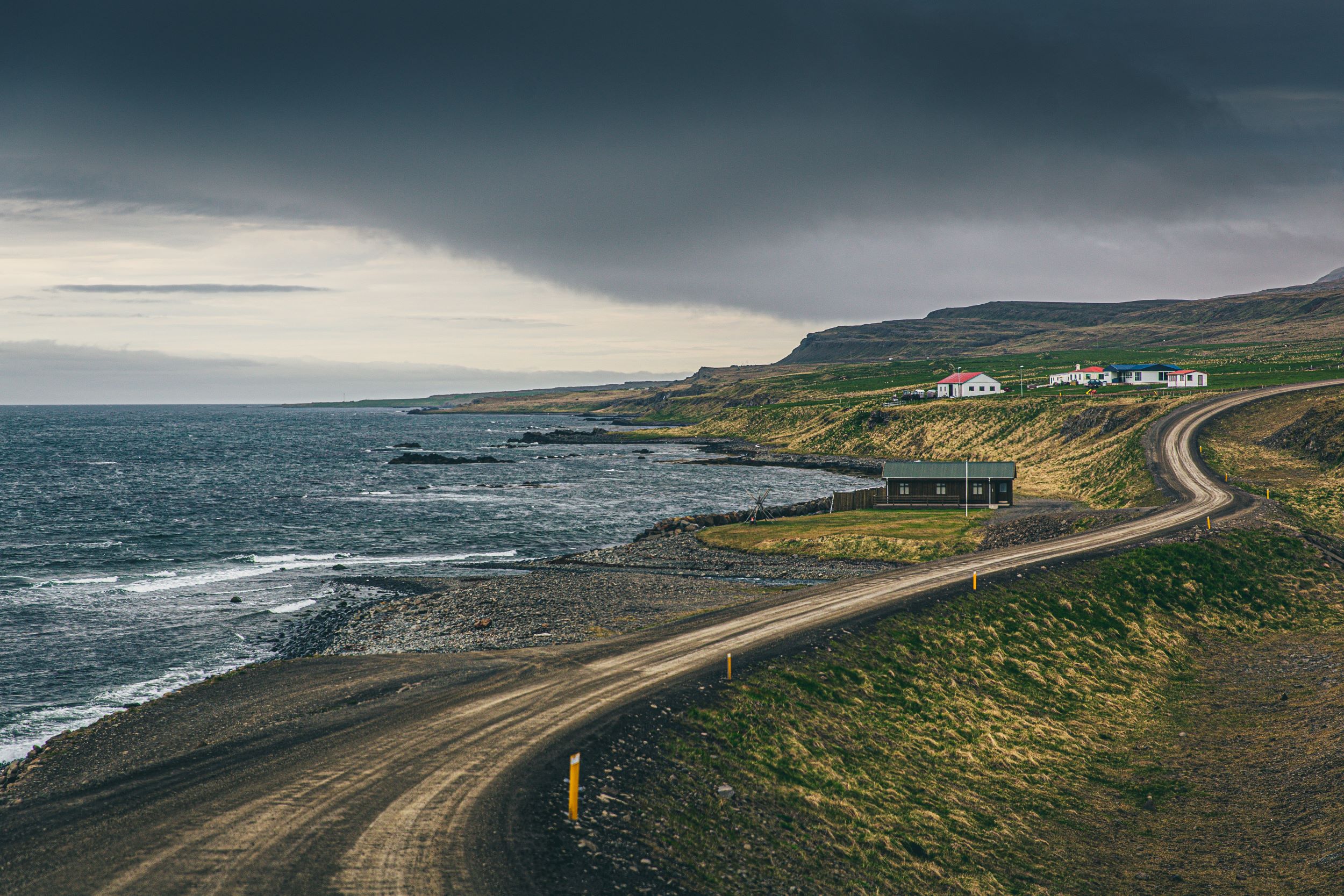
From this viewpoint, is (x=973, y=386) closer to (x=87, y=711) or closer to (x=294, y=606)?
(x=294, y=606)

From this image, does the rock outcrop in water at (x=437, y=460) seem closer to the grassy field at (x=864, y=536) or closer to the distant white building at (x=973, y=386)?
the grassy field at (x=864, y=536)

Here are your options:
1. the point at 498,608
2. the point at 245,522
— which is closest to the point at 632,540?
the point at 498,608

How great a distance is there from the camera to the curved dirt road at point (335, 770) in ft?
51.6

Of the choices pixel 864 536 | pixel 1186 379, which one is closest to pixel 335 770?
pixel 864 536

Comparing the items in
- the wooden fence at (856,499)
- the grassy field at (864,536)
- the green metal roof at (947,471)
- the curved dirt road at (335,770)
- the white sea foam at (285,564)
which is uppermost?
the green metal roof at (947,471)

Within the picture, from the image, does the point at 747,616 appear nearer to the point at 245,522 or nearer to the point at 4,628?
the point at 4,628

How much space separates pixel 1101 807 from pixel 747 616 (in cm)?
1613

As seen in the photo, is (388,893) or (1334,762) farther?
(1334,762)

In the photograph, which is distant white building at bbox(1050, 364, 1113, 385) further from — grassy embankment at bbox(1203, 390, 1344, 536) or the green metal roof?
the green metal roof

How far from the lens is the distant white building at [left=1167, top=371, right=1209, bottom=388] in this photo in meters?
137

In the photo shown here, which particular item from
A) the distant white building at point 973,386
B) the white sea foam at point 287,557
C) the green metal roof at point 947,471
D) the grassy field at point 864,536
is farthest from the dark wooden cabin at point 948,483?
the distant white building at point 973,386

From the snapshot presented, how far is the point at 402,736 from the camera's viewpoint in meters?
22.9

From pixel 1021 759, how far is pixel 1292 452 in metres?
75.3

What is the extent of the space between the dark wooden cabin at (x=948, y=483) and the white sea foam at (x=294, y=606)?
54925mm
